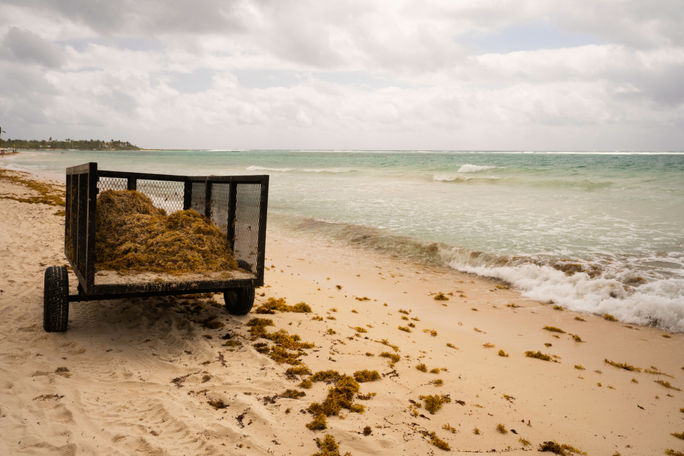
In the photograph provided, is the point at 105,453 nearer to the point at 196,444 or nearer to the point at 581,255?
the point at 196,444

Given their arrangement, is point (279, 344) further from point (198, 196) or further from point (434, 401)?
point (198, 196)

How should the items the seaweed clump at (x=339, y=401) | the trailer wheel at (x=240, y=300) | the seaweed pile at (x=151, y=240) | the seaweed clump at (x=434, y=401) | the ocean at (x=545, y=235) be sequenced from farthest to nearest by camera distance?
the ocean at (x=545, y=235) → the trailer wheel at (x=240, y=300) → the seaweed pile at (x=151, y=240) → the seaweed clump at (x=434, y=401) → the seaweed clump at (x=339, y=401)

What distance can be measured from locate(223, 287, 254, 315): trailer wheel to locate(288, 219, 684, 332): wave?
5.36 metres

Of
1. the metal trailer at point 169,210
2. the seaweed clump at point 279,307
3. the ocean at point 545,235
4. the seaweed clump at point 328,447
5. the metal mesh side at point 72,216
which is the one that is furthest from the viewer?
the ocean at point 545,235

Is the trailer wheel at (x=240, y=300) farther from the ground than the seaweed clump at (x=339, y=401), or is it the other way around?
the trailer wheel at (x=240, y=300)

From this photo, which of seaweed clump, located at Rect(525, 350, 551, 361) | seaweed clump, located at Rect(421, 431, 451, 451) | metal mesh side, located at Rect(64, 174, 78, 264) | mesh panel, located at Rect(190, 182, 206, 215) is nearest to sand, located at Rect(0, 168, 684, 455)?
seaweed clump, located at Rect(421, 431, 451, 451)

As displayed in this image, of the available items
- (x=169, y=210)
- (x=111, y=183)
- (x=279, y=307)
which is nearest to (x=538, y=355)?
(x=279, y=307)

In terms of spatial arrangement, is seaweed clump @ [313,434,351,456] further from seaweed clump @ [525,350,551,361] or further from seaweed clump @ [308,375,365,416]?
seaweed clump @ [525,350,551,361]

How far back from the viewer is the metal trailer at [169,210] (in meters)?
4.02

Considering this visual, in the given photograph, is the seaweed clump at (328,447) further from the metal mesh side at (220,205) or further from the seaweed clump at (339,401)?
the metal mesh side at (220,205)

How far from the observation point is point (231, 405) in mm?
3318

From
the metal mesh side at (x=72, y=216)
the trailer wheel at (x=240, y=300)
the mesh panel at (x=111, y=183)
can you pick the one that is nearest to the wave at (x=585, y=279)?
the trailer wheel at (x=240, y=300)

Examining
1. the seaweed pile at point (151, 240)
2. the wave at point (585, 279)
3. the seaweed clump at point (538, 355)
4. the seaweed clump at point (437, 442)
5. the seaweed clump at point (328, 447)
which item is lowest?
the seaweed clump at point (538, 355)

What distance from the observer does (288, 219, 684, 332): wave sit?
257 inches
